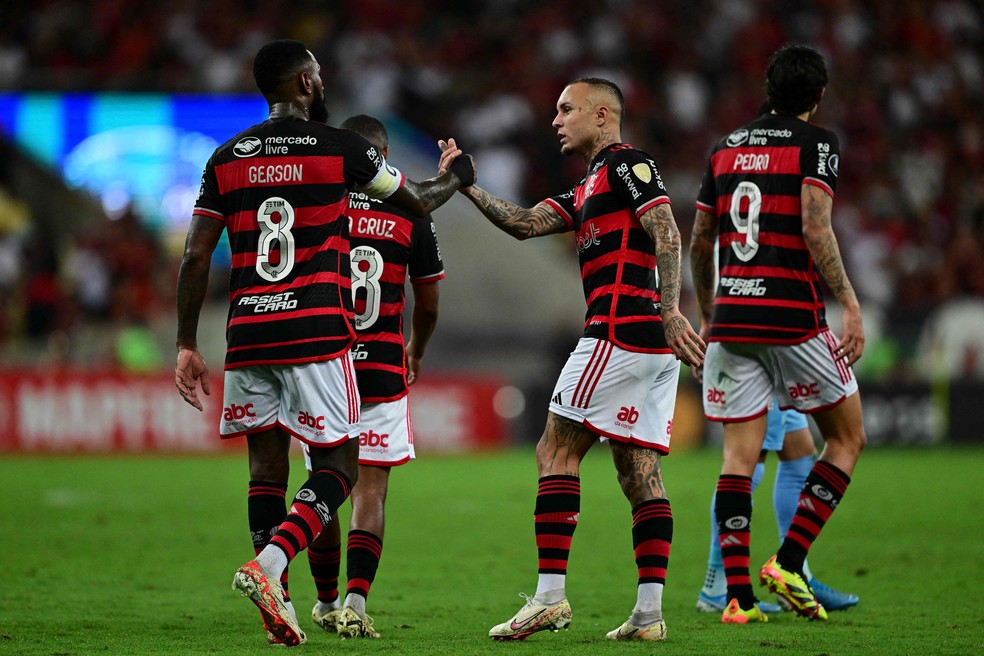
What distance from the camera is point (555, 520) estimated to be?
5.72 metres

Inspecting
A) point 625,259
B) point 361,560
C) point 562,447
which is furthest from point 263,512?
point 625,259

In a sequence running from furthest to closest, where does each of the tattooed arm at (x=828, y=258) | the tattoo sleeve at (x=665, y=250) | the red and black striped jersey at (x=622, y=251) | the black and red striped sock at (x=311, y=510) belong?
the tattooed arm at (x=828, y=258)
the red and black striped jersey at (x=622, y=251)
the tattoo sleeve at (x=665, y=250)
the black and red striped sock at (x=311, y=510)

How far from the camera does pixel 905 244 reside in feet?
71.5

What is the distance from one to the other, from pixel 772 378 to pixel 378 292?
1.83m

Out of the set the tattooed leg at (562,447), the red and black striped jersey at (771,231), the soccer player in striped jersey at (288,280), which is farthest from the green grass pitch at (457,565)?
the red and black striped jersey at (771,231)

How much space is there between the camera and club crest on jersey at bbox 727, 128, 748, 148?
6201 mm

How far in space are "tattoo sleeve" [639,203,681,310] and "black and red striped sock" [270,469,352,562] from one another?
151 cm

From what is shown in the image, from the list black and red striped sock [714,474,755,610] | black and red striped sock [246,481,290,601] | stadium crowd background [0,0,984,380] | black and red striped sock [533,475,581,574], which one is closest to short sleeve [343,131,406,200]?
black and red striped sock [246,481,290,601]

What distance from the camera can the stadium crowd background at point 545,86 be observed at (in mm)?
19672

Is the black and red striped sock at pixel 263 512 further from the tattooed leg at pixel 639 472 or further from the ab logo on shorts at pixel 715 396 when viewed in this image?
the ab logo on shorts at pixel 715 396

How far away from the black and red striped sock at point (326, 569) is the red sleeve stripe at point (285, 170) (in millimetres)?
1657

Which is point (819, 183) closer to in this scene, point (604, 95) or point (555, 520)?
point (604, 95)

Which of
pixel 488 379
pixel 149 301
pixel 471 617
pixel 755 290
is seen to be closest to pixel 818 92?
pixel 755 290

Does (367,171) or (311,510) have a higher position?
(367,171)
